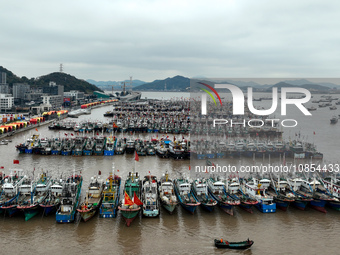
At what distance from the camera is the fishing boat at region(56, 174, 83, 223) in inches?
567

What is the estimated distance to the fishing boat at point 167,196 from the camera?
15.5 m

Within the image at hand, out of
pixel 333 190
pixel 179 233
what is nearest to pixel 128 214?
pixel 179 233

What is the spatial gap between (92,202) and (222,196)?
6497mm

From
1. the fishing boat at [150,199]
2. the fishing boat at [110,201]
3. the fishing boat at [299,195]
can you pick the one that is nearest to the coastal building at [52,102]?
the fishing boat at [110,201]

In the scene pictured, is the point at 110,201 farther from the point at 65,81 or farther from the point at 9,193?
the point at 65,81

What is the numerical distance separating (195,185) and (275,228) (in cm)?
481

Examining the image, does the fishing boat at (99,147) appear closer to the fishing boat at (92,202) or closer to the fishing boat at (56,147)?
the fishing boat at (56,147)

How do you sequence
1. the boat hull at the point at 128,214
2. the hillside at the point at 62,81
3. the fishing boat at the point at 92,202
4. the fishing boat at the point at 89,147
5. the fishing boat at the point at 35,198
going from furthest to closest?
the hillside at the point at 62,81 → the fishing boat at the point at 89,147 → the fishing boat at the point at 35,198 → the fishing boat at the point at 92,202 → the boat hull at the point at 128,214

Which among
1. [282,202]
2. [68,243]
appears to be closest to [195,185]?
[282,202]

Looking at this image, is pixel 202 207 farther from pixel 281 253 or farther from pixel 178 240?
pixel 281 253

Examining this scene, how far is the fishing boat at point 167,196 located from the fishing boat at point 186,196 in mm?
345

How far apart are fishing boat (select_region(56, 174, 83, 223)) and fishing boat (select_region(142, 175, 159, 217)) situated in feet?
10.6

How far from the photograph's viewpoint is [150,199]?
15.8 metres

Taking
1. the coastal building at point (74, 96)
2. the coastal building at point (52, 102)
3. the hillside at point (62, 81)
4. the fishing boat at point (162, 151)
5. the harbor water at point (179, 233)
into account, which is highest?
the hillside at point (62, 81)
